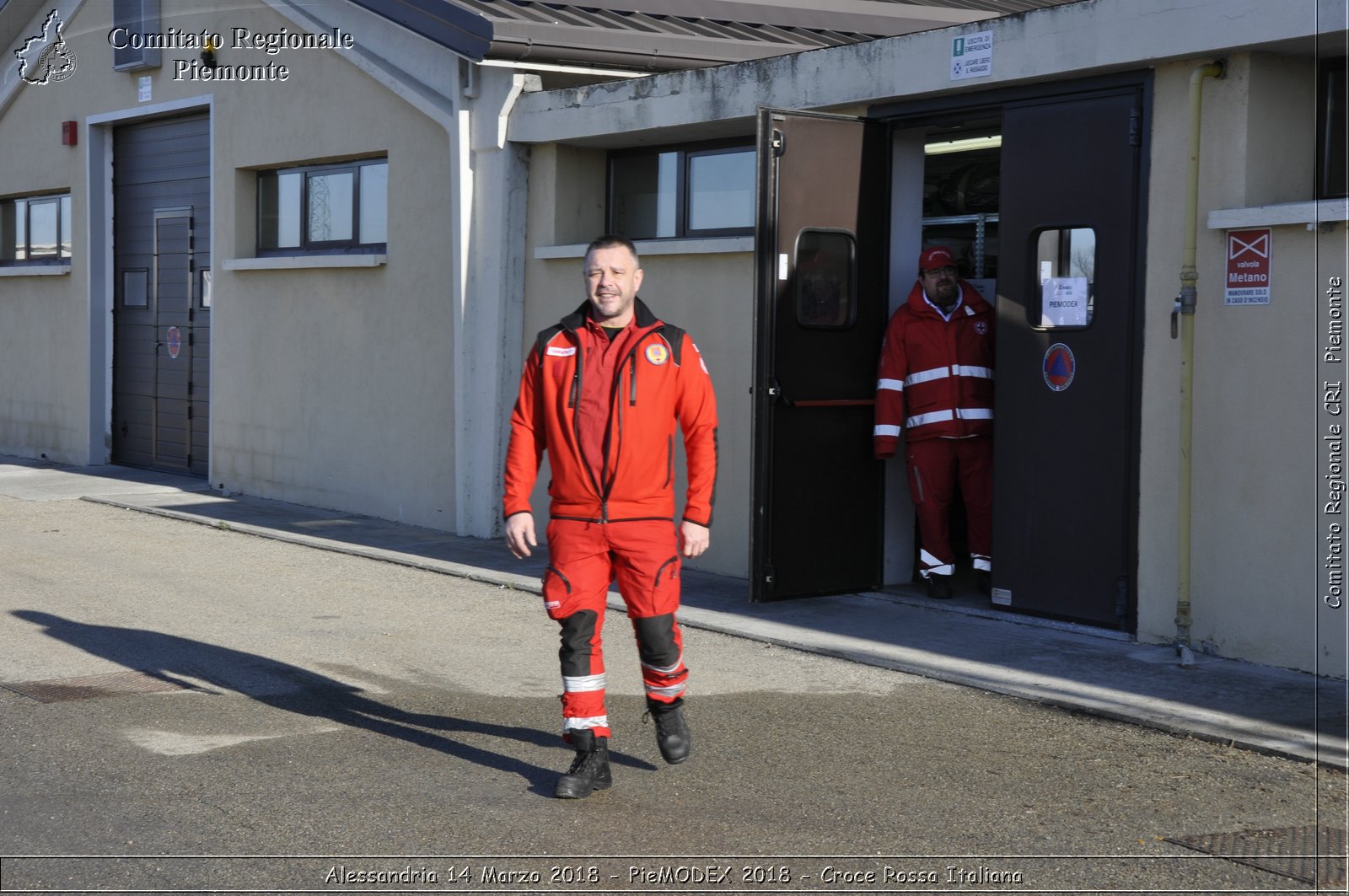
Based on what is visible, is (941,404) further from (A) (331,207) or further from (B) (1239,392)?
(A) (331,207)

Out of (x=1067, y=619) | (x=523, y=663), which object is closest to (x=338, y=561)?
(x=523, y=663)

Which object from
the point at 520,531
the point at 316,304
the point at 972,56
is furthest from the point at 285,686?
the point at 316,304

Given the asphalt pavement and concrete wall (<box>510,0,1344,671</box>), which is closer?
the asphalt pavement

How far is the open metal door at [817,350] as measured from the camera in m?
8.75

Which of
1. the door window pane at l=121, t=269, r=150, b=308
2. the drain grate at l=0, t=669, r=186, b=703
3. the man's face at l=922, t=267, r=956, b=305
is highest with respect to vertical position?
the door window pane at l=121, t=269, r=150, b=308

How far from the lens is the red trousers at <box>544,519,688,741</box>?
543 cm

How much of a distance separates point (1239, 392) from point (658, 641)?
349 centimetres

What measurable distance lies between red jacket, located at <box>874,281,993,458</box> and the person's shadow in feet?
11.7

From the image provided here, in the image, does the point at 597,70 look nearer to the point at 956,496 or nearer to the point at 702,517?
the point at 956,496

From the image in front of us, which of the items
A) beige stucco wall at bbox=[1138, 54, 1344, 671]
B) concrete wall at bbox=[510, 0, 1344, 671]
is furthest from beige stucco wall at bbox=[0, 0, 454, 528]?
beige stucco wall at bbox=[1138, 54, 1344, 671]

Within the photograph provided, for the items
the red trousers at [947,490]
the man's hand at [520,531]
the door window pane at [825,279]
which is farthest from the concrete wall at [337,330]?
the man's hand at [520,531]

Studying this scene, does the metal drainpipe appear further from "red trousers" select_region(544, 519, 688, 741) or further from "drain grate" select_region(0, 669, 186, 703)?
"drain grate" select_region(0, 669, 186, 703)

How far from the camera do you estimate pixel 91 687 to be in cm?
709

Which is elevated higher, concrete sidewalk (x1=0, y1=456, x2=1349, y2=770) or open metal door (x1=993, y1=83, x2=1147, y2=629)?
open metal door (x1=993, y1=83, x2=1147, y2=629)
